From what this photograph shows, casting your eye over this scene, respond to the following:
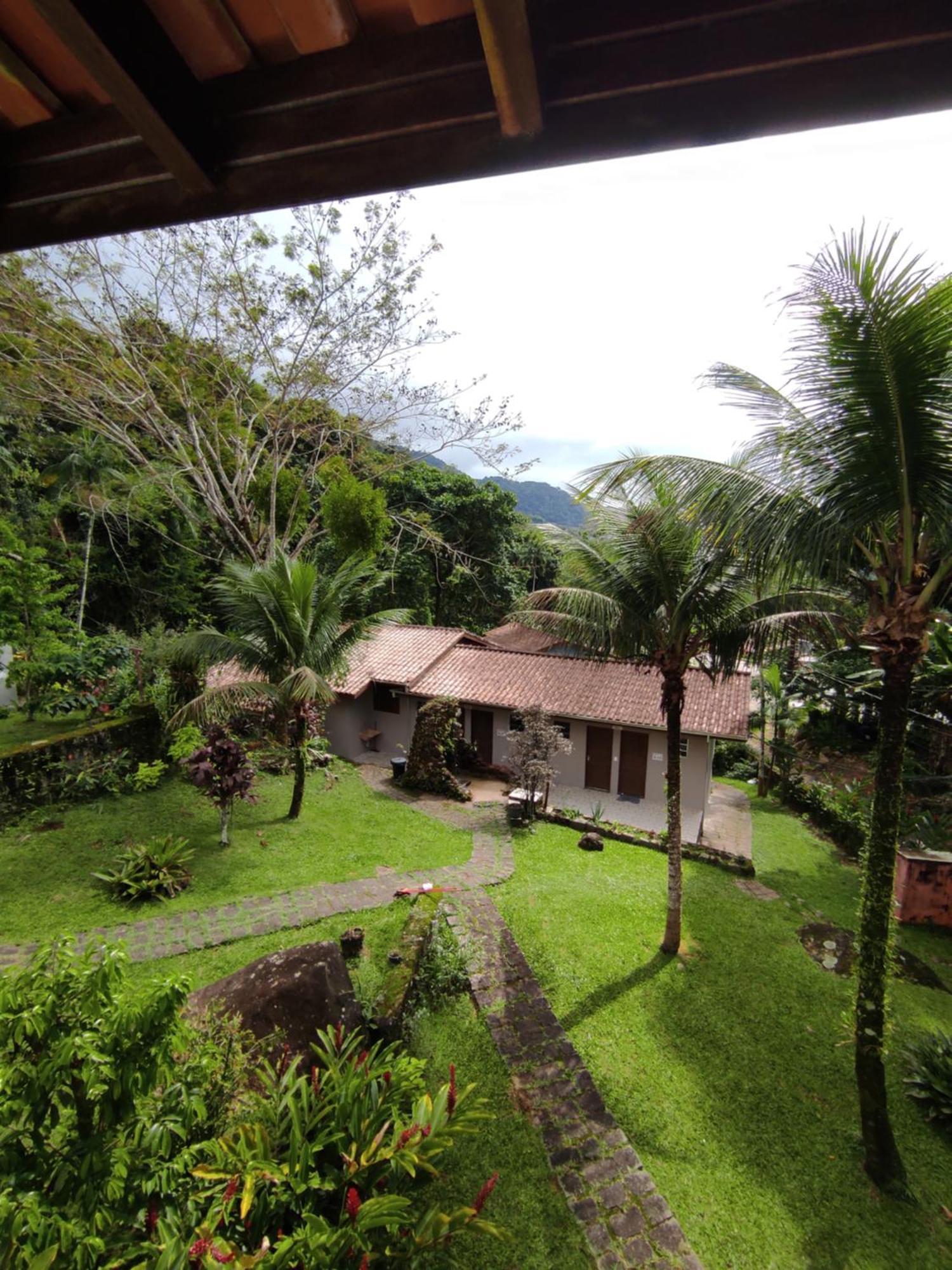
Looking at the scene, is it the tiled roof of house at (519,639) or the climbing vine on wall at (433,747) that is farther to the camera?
the tiled roof of house at (519,639)

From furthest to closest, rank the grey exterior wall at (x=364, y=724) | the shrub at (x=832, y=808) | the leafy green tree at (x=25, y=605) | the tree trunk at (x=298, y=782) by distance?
the grey exterior wall at (x=364, y=724) → the shrub at (x=832, y=808) → the leafy green tree at (x=25, y=605) → the tree trunk at (x=298, y=782)

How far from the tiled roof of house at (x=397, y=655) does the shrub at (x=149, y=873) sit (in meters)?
7.23

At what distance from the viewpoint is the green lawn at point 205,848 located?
25.3ft

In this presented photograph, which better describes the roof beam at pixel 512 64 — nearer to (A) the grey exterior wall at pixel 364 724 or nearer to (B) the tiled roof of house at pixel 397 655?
(B) the tiled roof of house at pixel 397 655

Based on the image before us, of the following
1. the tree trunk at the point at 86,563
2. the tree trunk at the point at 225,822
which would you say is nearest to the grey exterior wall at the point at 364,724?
the tree trunk at the point at 225,822

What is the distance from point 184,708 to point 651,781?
10843 millimetres

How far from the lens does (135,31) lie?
4.75ft

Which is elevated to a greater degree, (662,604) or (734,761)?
(662,604)

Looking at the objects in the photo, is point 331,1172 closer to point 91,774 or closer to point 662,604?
point 662,604

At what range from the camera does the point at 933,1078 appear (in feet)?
19.7

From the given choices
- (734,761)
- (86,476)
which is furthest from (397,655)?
(734,761)

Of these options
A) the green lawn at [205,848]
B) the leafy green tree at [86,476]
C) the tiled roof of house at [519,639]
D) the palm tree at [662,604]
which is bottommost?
the green lawn at [205,848]

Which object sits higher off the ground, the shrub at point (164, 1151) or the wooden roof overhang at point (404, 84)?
the wooden roof overhang at point (404, 84)

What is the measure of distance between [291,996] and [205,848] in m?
5.42
